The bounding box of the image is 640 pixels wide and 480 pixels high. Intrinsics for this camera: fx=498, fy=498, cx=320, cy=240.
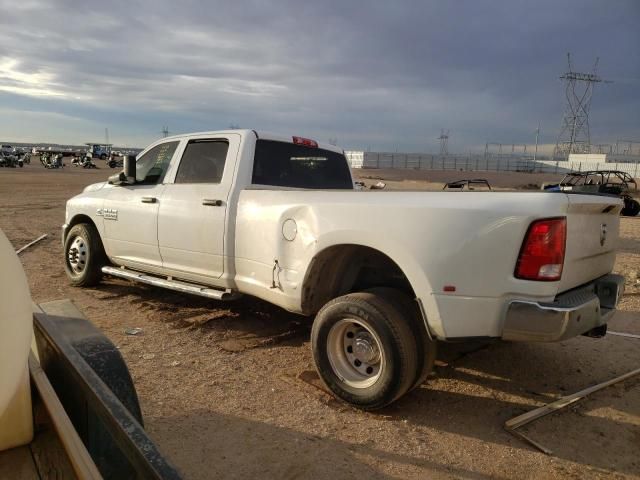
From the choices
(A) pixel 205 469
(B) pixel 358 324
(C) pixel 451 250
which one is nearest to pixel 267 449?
(A) pixel 205 469

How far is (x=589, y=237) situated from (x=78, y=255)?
5.76m

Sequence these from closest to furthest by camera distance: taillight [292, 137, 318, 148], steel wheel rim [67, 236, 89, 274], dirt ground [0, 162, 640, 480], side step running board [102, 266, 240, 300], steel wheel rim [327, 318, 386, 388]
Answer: dirt ground [0, 162, 640, 480], steel wheel rim [327, 318, 386, 388], side step running board [102, 266, 240, 300], taillight [292, 137, 318, 148], steel wheel rim [67, 236, 89, 274]

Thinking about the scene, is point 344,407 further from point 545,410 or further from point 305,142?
point 305,142

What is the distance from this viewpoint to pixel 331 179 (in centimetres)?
554

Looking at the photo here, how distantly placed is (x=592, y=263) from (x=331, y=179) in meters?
2.89

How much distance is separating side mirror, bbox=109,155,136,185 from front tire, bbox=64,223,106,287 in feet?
2.93

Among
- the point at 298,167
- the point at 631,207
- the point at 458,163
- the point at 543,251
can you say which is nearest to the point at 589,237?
the point at 543,251

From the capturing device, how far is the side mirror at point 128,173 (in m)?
5.50

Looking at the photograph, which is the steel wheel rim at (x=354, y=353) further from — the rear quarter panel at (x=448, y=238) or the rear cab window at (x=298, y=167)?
the rear cab window at (x=298, y=167)

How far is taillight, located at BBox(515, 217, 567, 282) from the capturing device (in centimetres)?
277

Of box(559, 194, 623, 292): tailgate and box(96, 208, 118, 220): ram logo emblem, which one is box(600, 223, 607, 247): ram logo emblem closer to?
box(559, 194, 623, 292): tailgate

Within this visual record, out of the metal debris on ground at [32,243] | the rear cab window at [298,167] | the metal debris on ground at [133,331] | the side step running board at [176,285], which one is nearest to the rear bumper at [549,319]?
the side step running board at [176,285]

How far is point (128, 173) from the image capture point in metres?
5.53

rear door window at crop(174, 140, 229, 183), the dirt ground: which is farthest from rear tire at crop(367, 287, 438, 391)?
rear door window at crop(174, 140, 229, 183)
